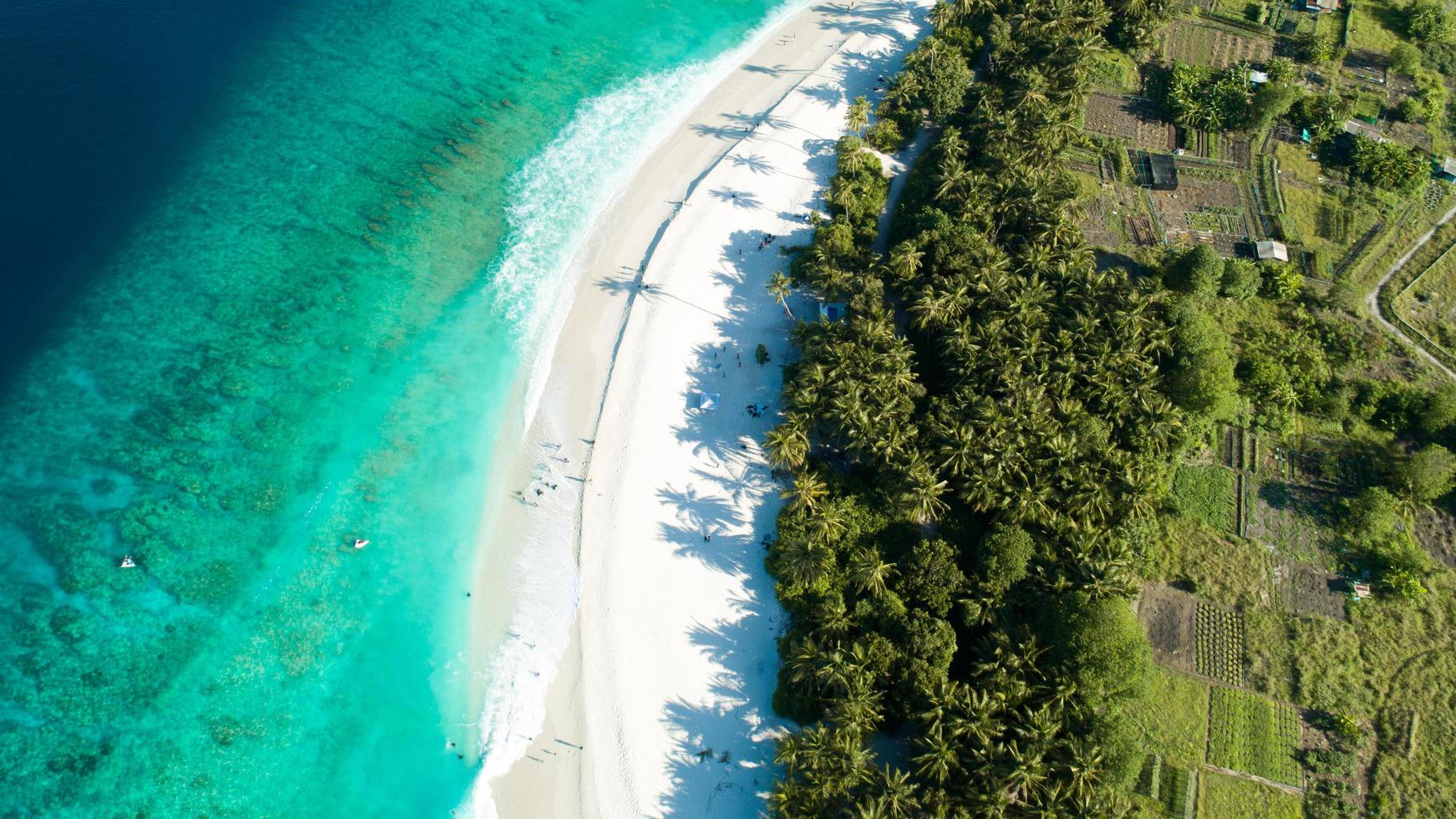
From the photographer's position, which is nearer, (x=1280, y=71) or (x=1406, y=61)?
(x=1280, y=71)

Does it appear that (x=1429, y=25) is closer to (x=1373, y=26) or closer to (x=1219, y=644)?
(x=1373, y=26)

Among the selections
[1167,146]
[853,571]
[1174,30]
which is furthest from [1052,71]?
[853,571]

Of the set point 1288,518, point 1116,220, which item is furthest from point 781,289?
point 1288,518

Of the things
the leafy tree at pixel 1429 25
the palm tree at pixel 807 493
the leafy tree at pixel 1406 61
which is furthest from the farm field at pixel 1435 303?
the palm tree at pixel 807 493

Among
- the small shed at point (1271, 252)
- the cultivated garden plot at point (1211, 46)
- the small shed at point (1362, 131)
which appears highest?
the cultivated garden plot at point (1211, 46)

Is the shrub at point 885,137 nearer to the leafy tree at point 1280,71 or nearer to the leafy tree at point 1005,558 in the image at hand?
the leafy tree at point 1280,71

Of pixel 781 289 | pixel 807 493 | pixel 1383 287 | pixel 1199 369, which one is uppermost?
pixel 781 289

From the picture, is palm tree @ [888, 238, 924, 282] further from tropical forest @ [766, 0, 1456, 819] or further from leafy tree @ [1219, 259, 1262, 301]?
leafy tree @ [1219, 259, 1262, 301]

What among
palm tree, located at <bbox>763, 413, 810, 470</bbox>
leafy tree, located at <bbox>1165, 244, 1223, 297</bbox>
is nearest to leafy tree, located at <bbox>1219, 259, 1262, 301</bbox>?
leafy tree, located at <bbox>1165, 244, 1223, 297</bbox>
